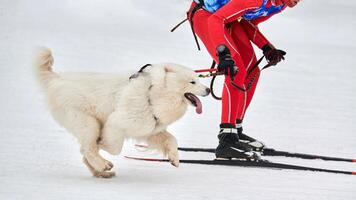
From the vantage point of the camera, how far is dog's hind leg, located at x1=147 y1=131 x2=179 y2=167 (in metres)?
5.69

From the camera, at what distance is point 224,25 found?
21.4ft

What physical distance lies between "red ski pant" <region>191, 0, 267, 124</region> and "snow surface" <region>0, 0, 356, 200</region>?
0.65 m

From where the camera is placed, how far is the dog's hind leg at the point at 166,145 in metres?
5.69

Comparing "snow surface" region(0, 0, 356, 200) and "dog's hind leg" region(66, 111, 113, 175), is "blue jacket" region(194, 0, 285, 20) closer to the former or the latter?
"snow surface" region(0, 0, 356, 200)

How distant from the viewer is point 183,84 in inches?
218

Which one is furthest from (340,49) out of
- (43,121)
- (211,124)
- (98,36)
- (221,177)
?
(221,177)

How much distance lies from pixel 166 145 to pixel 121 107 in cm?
49

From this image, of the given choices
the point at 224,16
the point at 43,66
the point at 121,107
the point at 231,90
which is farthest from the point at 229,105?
the point at 43,66

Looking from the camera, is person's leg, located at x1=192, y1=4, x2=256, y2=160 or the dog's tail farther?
person's leg, located at x1=192, y1=4, x2=256, y2=160

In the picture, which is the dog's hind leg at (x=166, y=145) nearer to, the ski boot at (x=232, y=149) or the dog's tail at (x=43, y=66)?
the ski boot at (x=232, y=149)

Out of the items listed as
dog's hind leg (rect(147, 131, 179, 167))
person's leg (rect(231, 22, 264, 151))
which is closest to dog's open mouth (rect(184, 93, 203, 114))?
dog's hind leg (rect(147, 131, 179, 167))

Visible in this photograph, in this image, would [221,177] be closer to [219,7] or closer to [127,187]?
[127,187]

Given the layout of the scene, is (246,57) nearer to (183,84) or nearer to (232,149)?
(232,149)

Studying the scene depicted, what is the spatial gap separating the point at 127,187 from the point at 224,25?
201 centimetres
